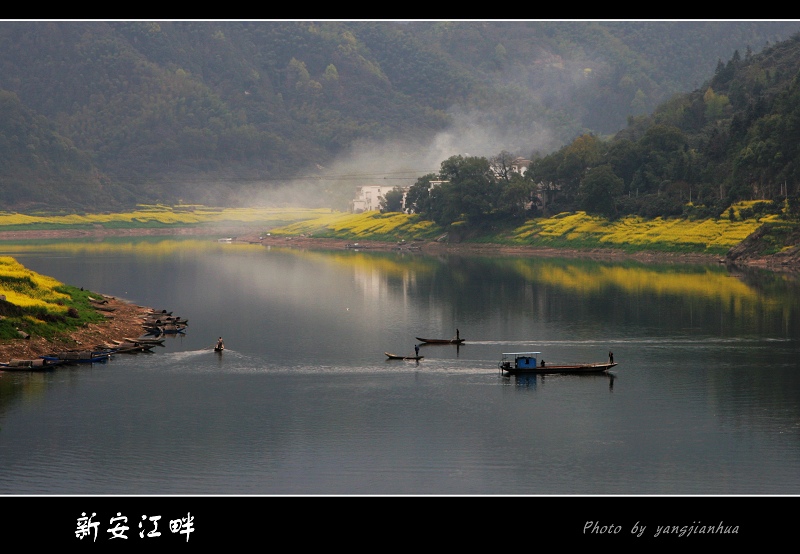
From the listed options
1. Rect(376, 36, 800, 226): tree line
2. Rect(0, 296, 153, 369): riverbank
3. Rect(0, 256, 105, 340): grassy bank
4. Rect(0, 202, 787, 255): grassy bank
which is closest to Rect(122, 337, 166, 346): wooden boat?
Rect(0, 296, 153, 369): riverbank

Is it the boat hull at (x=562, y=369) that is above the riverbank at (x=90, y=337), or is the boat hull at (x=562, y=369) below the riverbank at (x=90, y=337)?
below

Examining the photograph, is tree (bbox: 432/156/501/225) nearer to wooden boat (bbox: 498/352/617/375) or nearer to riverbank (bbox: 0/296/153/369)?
riverbank (bbox: 0/296/153/369)

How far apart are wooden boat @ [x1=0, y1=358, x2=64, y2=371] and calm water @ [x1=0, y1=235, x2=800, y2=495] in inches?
37.0

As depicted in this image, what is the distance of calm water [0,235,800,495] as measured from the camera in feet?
138

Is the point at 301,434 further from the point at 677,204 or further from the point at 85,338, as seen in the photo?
the point at 677,204

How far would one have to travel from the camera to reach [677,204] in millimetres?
141750

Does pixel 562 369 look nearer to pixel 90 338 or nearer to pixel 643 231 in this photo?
pixel 90 338

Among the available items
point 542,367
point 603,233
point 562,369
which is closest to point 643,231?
point 603,233

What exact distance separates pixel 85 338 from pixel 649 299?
44702 millimetres

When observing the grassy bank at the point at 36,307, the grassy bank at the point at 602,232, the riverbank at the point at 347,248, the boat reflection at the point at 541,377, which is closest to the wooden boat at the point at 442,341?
the boat reflection at the point at 541,377

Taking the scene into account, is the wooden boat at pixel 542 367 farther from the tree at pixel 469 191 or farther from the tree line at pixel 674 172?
the tree at pixel 469 191

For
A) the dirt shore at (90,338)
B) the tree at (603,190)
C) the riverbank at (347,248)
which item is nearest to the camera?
the dirt shore at (90,338)

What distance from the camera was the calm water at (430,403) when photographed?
41938 millimetres

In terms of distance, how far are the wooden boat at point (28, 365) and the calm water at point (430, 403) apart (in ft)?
3.08
